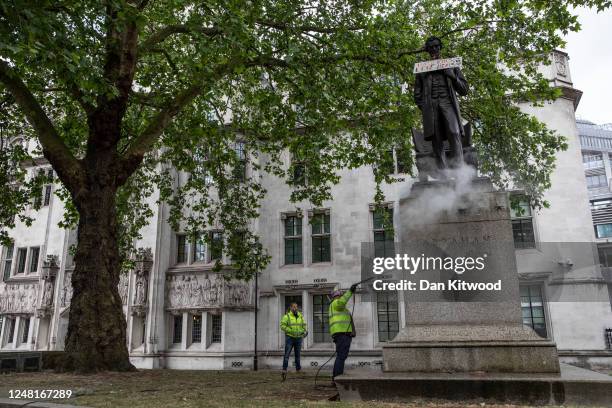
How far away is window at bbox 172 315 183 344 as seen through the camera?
22072 mm

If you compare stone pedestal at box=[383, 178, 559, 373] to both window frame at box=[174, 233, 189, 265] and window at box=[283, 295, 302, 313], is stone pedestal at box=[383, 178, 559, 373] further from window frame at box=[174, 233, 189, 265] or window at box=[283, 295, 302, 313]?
window frame at box=[174, 233, 189, 265]

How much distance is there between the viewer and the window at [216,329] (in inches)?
844

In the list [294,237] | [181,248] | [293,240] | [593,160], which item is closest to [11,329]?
[181,248]

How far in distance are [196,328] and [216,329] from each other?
0.96 meters

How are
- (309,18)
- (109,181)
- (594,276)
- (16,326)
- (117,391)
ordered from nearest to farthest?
Result: (117,391) < (109,181) < (309,18) < (594,276) < (16,326)

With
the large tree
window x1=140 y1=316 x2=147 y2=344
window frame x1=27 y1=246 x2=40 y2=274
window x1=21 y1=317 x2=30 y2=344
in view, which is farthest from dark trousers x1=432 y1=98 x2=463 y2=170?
window x1=21 y1=317 x2=30 y2=344

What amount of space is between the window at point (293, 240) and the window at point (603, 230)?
45.6 meters

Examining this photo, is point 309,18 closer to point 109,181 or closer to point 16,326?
point 109,181

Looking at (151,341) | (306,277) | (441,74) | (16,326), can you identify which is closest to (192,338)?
(151,341)

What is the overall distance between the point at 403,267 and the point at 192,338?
16402 millimetres

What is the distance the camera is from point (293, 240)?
72.0 ft

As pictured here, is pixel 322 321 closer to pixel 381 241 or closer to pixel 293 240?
pixel 293 240

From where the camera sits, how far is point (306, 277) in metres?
20.9

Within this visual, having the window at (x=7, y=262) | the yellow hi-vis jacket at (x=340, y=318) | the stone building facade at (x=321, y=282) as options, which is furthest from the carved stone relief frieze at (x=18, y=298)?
the yellow hi-vis jacket at (x=340, y=318)
